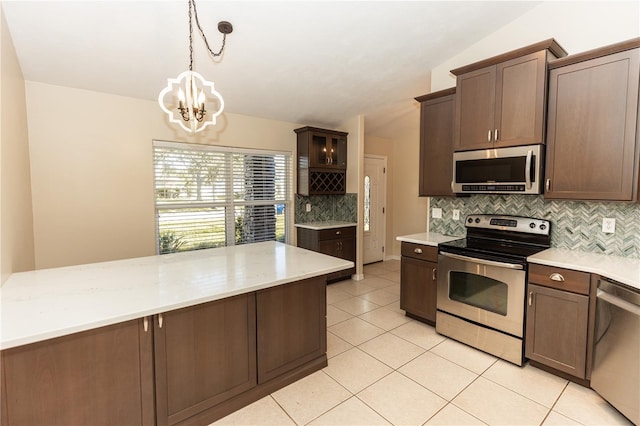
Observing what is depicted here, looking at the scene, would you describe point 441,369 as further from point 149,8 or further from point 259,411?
point 149,8

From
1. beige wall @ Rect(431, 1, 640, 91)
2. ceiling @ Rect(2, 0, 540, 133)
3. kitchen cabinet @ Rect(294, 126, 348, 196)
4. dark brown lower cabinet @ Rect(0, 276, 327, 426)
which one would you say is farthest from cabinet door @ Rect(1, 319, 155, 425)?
beige wall @ Rect(431, 1, 640, 91)

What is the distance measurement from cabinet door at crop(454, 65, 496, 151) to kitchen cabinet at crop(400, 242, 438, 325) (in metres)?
1.09

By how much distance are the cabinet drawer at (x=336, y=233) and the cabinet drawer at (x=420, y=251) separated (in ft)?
4.45

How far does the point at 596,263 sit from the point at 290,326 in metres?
2.24

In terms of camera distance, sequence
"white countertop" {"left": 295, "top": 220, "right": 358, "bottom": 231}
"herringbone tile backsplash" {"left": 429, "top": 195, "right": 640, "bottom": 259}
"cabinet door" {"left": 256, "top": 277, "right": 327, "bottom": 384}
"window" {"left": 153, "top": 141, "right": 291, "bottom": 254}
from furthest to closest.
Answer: "white countertop" {"left": 295, "top": 220, "right": 358, "bottom": 231}
"window" {"left": 153, "top": 141, "right": 291, "bottom": 254}
"herringbone tile backsplash" {"left": 429, "top": 195, "right": 640, "bottom": 259}
"cabinet door" {"left": 256, "top": 277, "right": 327, "bottom": 384}

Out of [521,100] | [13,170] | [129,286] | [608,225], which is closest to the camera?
[129,286]

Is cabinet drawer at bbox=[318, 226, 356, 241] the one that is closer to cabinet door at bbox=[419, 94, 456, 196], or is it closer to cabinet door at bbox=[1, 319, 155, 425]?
cabinet door at bbox=[419, 94, 456, 196]

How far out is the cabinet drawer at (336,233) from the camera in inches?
171

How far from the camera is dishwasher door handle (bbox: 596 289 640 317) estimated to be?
175 centimetres

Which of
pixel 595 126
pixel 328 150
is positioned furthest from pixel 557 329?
pixel 328 150

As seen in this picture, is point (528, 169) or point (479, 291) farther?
point (479, 291)

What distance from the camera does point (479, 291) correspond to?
263cm

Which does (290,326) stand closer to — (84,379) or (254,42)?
(84,379)

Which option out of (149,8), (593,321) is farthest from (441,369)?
(149,8)
